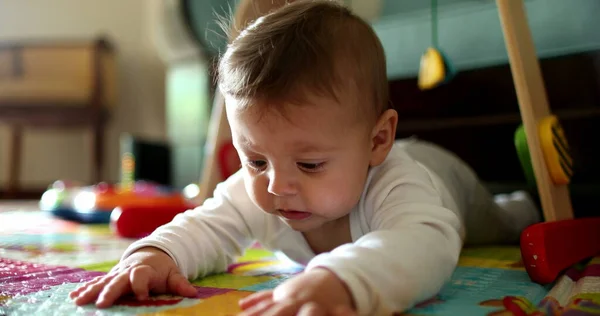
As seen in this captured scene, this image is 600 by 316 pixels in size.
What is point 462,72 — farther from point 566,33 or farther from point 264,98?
point 264,98

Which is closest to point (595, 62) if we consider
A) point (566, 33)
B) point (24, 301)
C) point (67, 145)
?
point (566, 33)

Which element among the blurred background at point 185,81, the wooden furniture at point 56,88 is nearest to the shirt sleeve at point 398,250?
the blurred background at point 185,81

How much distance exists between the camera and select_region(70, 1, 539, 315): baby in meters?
0.44

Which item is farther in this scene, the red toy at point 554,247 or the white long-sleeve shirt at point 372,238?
the red toy at point 554,247

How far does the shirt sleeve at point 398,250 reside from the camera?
0.41 m

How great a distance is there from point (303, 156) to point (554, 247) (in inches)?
12.1

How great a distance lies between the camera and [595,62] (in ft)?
3.29

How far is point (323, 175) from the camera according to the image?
1.69 ft

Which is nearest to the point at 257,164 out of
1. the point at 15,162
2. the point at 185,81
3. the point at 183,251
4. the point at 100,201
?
the point at 183,251

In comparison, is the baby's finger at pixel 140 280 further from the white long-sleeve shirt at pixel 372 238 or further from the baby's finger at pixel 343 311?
the baby's finger at pixel 343 311

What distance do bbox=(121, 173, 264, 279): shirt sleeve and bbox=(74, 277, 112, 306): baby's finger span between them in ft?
0.21

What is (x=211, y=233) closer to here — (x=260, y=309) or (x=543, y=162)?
(x=260, y=309)

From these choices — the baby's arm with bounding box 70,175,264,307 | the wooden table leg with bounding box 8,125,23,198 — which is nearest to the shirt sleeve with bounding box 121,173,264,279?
the baby's arm with bounding box 70,175,264,307

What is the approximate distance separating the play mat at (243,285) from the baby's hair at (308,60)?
192 mm
